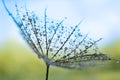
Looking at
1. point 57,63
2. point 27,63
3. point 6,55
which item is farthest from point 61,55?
point 6,55

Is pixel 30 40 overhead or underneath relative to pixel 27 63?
overhead

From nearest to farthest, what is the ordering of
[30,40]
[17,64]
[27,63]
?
1. [30,40]
2. [27,63]
3. [17,64]

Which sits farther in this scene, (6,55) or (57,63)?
(6,55)

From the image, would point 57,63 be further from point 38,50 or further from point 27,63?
point 27,63

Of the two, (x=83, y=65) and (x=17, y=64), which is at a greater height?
(x=83, y=65)

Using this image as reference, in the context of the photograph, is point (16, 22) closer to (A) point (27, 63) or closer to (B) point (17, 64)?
(A) point (27, 63)

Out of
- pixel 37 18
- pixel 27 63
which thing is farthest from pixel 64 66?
pixel 27 63

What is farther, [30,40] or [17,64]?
[17,64]

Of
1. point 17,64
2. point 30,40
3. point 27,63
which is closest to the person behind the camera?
point 30,40
